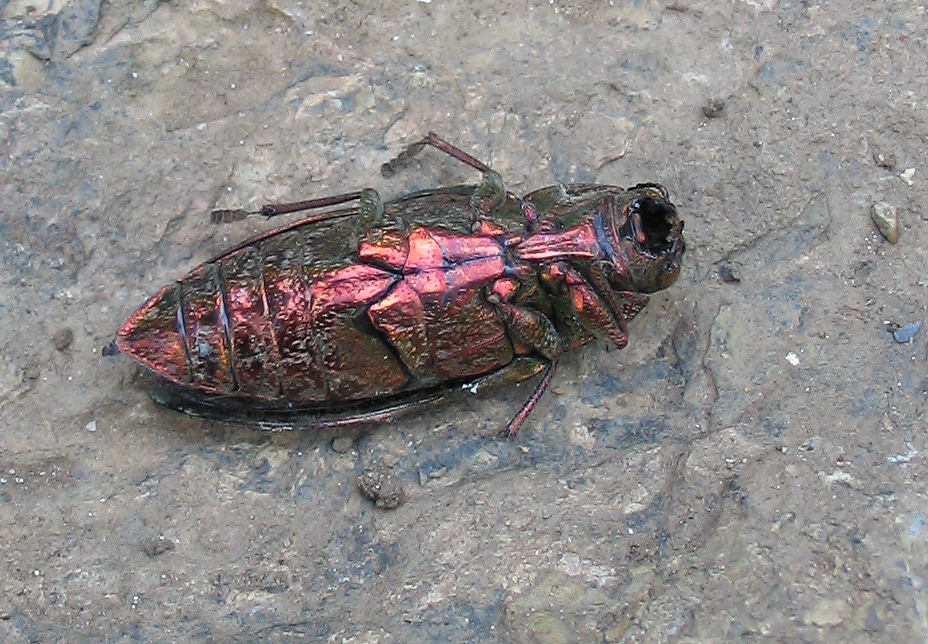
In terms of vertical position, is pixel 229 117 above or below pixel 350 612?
above

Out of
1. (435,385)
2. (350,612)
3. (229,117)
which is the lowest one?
(350,612)

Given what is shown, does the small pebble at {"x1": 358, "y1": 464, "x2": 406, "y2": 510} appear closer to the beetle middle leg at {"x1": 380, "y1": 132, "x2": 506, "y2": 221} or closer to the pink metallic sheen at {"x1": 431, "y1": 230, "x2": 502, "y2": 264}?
the pink metallic sheen at {"x1": 431, "y1": 230, "x2": 502, "y2": 264}

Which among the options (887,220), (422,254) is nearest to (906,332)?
(887,220)

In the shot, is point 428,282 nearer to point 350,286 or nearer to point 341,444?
point 350,286

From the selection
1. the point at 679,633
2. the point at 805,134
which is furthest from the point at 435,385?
the point at 805,134

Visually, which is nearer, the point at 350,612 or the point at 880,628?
the point at 880,628

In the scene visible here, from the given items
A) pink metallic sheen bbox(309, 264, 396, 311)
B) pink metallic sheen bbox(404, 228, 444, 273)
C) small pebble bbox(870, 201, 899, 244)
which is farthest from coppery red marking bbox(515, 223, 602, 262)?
small pebble bbox(870, 201, 899, 244)

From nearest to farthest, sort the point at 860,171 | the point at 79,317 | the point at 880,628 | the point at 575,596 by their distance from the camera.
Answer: the point at 880,628
the point at 575,596
the point at 79,317
the point at 860,171

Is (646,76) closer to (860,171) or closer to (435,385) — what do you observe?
A: (860,171)
